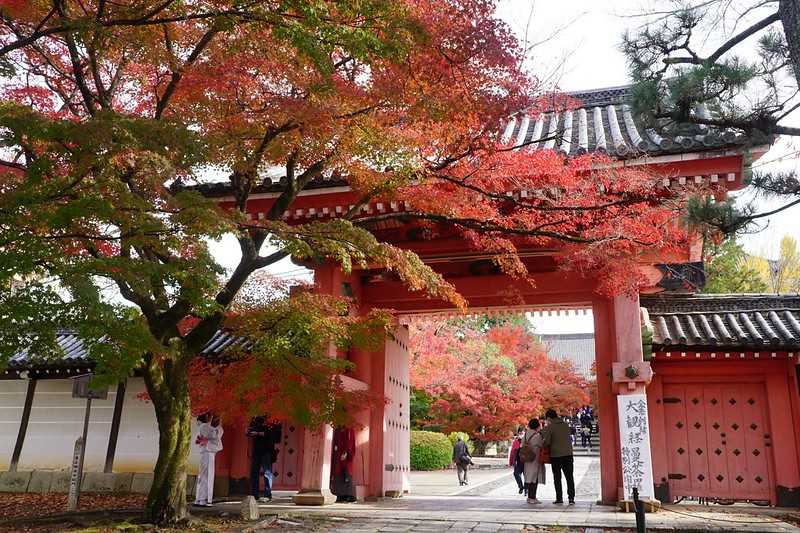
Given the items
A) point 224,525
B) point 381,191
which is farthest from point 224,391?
point 381,191

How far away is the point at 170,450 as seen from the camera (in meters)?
7.69

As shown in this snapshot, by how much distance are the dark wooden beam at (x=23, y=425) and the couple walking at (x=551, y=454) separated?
35.5ft

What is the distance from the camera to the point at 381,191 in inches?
316

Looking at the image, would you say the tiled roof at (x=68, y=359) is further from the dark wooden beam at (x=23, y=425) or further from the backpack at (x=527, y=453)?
the backpack at (x=527, y=453)

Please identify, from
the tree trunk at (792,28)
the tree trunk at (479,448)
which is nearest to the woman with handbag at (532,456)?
the tree trunk at (792,28)

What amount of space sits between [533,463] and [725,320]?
14.8 feet

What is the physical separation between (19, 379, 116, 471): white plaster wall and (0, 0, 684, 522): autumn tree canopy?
693 cm

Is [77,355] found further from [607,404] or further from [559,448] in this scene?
[607,404]

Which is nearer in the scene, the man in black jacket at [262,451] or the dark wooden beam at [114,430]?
the man in black jacket at [262,451]

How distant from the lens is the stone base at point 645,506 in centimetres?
934

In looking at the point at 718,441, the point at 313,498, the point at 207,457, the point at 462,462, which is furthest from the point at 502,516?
the point at 462,462

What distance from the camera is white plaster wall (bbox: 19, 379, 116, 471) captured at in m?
13.6

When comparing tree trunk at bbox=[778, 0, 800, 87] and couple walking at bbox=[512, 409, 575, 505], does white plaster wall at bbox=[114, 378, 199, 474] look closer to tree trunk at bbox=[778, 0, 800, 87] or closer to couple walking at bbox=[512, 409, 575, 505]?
couple walking at bbox=[512, 409, 575, 505]

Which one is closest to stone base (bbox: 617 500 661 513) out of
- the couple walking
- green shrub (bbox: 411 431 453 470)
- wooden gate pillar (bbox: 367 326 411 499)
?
the couple walking
